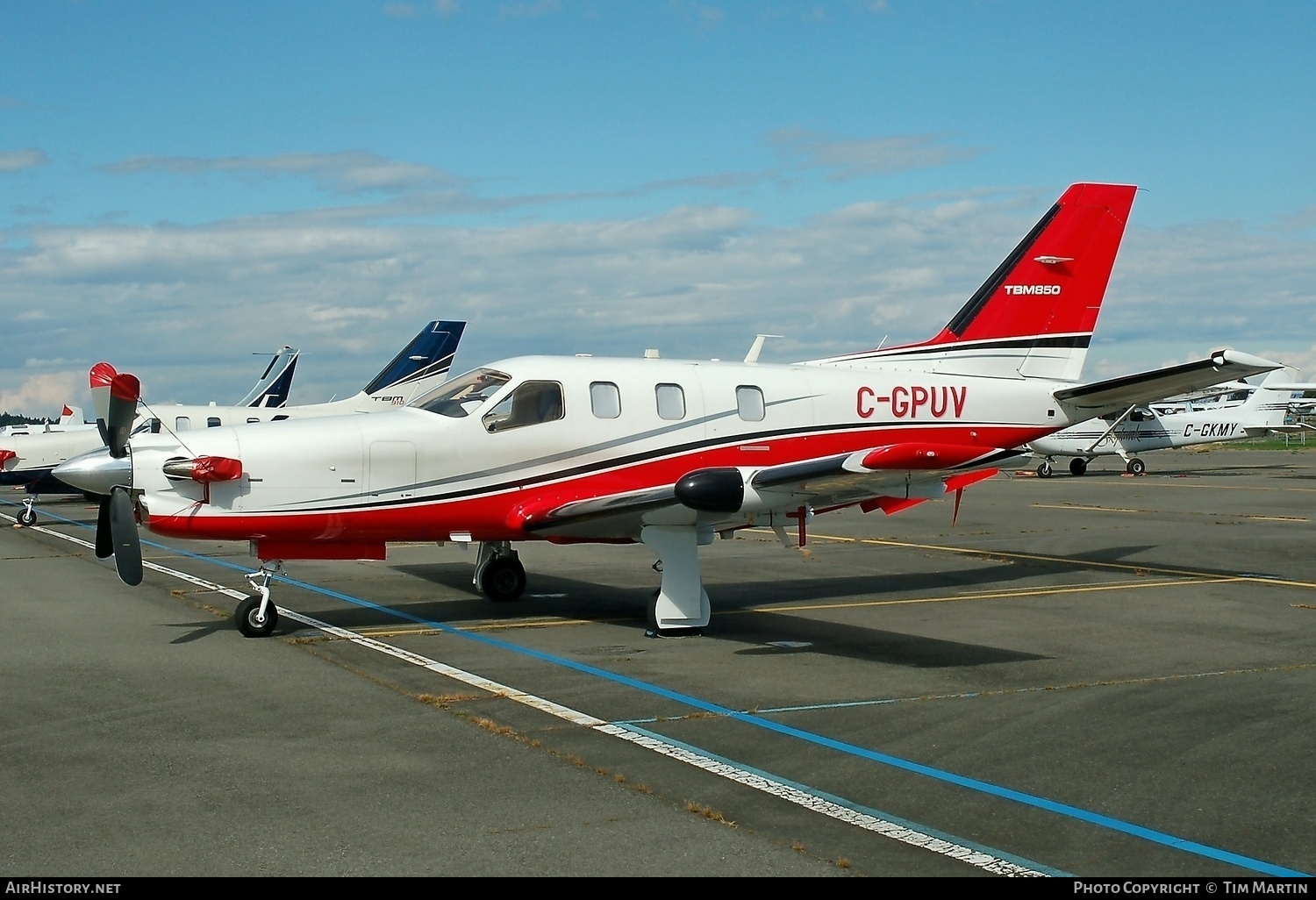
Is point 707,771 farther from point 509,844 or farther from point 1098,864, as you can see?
point 1098,864

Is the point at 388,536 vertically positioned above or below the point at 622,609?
above

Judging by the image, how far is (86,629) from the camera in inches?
477

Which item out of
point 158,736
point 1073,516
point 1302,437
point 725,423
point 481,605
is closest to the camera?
point 158,736

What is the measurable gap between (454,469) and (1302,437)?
91.5 metres

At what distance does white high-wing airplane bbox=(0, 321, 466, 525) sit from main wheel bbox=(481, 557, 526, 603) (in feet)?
32.7

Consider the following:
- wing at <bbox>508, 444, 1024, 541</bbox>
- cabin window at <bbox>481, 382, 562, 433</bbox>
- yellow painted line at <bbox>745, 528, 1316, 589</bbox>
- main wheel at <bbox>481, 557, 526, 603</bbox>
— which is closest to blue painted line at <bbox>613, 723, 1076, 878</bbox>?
wing at <bbox>508, 444, 1024, 541</bbox>

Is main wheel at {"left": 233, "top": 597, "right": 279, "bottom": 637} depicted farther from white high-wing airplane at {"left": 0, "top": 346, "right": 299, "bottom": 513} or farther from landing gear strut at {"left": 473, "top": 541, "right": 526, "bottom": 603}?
white high-wing airplane at {"left": 0, "top": 346, "right": 299, "bottom": 513}

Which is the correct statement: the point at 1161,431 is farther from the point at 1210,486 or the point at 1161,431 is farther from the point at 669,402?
the point at 669,402

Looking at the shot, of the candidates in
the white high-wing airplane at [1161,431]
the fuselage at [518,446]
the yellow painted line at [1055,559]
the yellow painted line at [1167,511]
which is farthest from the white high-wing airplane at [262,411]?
the white high-wing airplane at [1161,431]

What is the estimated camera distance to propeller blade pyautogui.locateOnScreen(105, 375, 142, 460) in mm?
10781

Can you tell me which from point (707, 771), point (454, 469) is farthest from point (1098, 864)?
point (454, 469)

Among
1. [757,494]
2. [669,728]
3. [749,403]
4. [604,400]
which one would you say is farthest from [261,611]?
[749,403]

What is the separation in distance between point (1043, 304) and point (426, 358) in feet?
89.4

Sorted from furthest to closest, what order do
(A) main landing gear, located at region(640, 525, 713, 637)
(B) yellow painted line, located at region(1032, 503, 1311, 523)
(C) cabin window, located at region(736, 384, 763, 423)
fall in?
(B) yellow painted line, located at region(1032, 503, 1311, 523), (C) cabin window, located at region(736, 384, 763, 423), (A) main landing gear, located at region(640, 525, 713, 637)
